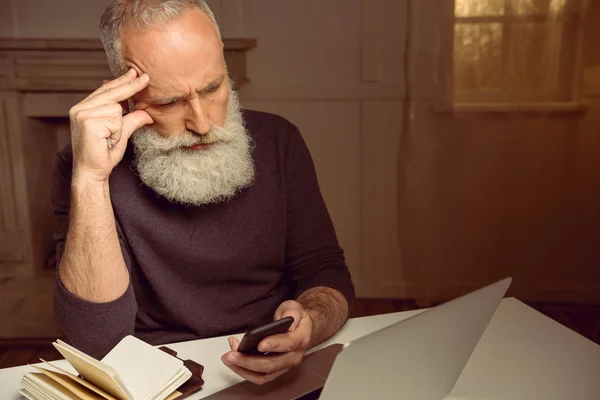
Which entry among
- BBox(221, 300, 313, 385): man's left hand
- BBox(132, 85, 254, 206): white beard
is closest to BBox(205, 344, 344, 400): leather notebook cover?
BBox(221, 300, 313, 385): man's left hand

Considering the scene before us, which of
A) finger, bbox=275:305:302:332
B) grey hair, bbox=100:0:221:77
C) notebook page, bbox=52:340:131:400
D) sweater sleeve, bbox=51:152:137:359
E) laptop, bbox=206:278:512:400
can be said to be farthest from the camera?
grey hair, bbox=100:0:221:77

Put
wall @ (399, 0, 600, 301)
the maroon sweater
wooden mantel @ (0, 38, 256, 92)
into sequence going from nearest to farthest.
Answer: the maroon sweater
wooden mantel @ (0, 38, 256, 92)
wall @ (399, 0, 600, 301)

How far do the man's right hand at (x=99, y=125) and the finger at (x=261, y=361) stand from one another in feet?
1.63

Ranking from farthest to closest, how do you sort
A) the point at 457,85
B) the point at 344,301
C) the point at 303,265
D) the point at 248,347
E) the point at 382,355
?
the point at 457,85
the point at 303,265
the point at 344,301
the point at 248,347
the point at 382,355

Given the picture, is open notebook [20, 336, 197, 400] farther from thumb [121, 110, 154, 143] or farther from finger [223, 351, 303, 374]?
thumb [121, 110, 154, 143]

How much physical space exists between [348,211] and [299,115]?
0.56 metres

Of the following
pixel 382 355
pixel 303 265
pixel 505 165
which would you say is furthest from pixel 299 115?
pixel 382 355

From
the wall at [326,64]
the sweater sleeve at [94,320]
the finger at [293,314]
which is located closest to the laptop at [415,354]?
the finger at [293,314]

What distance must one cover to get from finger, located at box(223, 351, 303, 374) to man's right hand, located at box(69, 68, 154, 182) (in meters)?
0.50

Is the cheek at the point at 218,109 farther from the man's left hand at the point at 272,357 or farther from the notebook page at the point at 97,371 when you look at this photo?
the notebook page at the point at 97,371

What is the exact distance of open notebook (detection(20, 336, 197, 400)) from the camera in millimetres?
850

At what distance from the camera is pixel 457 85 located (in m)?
3.05

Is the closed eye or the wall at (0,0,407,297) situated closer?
the closed eye

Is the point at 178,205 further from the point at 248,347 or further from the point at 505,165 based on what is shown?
the point at 505,165
